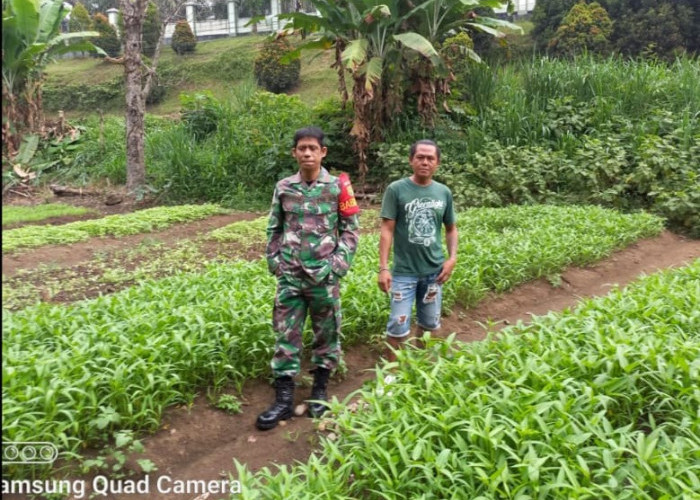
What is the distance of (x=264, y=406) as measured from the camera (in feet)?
11.4

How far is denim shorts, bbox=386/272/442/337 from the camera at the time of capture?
3484 mm

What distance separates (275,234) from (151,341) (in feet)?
3.09

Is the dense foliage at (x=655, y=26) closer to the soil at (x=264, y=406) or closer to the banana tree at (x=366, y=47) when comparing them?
the banana tree at (x=366, y=47)

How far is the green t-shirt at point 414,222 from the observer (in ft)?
11.3

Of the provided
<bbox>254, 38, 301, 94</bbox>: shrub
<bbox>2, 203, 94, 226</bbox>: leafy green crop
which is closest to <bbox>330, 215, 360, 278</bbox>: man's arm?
<bbox>2, 203, 94, 226</bbox>: leafy green crop

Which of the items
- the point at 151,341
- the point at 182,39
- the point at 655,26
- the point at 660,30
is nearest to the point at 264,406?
the point at 151,341

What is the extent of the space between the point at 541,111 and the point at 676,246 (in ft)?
13.7

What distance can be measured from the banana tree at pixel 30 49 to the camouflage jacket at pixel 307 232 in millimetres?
6622

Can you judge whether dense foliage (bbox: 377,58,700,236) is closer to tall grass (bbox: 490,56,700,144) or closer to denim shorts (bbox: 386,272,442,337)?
tall grass (bbox: 490,56,700,144)

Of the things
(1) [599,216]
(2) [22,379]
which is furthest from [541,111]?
(2) [22,379]

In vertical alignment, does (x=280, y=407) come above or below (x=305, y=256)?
below

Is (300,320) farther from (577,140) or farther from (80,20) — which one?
(80,20)

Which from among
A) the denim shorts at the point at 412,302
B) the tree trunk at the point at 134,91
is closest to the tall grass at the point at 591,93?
the tree trunk at the point at 134,91

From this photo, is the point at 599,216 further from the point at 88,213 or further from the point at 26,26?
the point at 26,26
